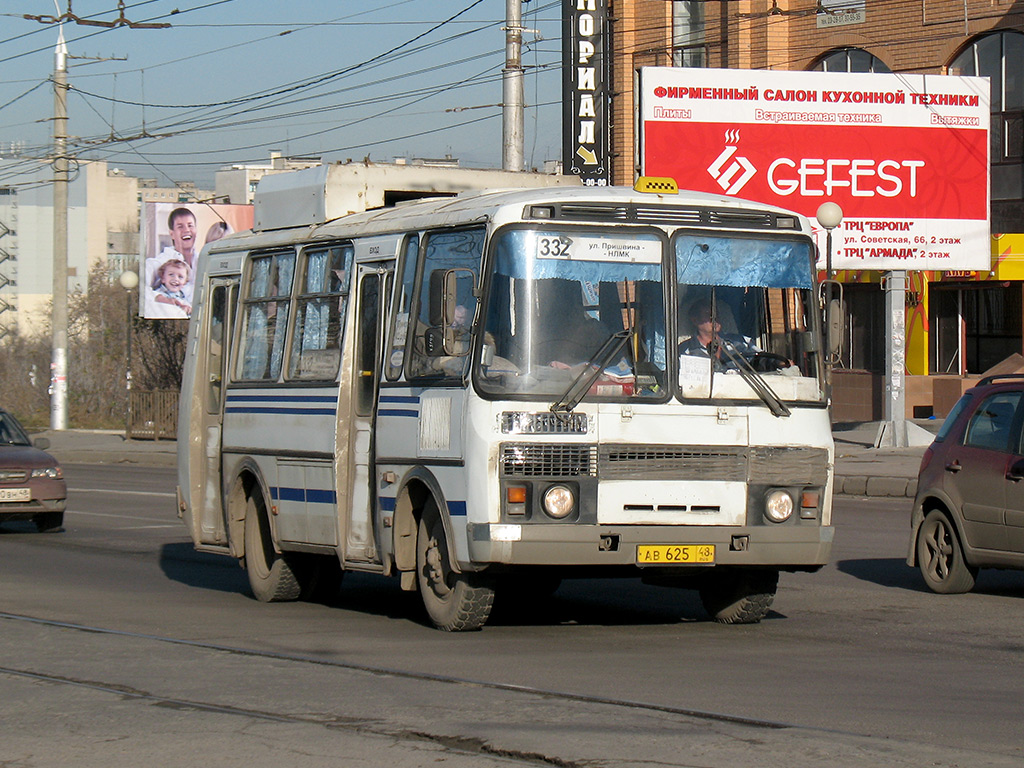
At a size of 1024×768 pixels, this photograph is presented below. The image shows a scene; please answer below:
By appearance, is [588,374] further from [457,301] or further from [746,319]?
[746,319]

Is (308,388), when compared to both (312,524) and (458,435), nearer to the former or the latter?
(312,524)

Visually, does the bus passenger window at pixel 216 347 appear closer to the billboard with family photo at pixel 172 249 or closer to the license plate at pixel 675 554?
the license plate at pixel 675 554

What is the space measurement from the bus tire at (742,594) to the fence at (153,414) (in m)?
32.9

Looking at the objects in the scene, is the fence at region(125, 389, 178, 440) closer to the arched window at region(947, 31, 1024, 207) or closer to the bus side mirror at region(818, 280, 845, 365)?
the arched window at region(947, 31, 1024, 207)

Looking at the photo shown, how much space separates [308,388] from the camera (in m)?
11.5

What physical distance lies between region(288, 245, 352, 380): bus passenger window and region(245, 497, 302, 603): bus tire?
4.55ft

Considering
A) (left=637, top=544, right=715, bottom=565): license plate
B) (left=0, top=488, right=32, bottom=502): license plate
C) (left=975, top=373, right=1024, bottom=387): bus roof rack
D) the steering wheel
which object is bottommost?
(left=0, top=488, right=32, bottom=502): license plate

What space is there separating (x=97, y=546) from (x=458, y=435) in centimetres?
933

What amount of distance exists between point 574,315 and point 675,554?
1.52m

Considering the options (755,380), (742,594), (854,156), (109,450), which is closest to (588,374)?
(755,380)

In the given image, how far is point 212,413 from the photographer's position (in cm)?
1328

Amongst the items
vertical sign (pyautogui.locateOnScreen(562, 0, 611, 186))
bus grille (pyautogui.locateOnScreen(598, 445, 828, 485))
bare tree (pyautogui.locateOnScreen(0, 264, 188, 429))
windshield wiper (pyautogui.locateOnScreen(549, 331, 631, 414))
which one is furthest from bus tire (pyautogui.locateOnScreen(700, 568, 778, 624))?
bare tree (pyautogui.locateOnScreen(0, 264, 188, 429))

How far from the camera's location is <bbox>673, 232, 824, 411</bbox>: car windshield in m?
9.70

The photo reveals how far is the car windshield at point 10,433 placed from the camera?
20609 millimetres
